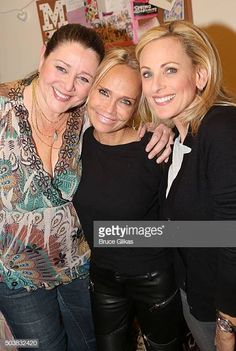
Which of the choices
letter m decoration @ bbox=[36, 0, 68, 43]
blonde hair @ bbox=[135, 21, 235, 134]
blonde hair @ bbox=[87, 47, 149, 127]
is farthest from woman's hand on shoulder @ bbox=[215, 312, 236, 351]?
letter m decoration @ bbox=[36, 0, 68, 43]

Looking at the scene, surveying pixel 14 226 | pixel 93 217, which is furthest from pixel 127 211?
pixel 14 226

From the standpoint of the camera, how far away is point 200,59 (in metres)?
1.06

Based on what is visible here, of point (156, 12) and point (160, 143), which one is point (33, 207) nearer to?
point (160, 143)

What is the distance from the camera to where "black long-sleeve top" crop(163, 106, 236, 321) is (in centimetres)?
92

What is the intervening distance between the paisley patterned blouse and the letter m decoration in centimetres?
104

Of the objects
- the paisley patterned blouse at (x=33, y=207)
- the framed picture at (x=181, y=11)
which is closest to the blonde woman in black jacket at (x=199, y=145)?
the paisley patterned blouse at (x=33, y=207)

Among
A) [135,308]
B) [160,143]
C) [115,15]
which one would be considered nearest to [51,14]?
[115,15]

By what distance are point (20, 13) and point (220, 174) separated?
1888mm

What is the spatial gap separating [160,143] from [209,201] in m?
0.31

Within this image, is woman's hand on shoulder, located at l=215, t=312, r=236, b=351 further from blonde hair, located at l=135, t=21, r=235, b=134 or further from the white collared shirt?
blonde hair, located at l=135, t=21, r=235, b=134

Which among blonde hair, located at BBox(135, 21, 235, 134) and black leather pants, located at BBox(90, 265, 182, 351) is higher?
blonde hair, located at BBox(135, 21, 235, 134)

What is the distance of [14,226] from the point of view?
125cm

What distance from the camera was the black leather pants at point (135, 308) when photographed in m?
1.30

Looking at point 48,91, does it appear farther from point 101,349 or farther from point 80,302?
point 101,349
